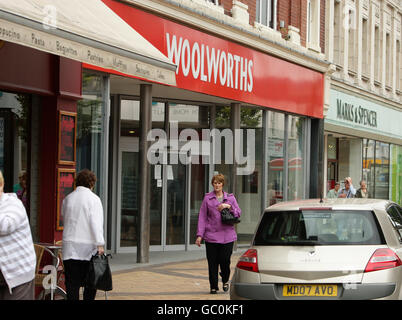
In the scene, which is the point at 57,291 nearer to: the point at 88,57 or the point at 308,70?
the point at 88,57

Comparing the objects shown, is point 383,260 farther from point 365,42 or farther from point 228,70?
point 365,42

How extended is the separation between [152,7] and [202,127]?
4.77 m

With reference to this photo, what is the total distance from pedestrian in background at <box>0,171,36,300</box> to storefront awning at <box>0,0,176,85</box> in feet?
5.97

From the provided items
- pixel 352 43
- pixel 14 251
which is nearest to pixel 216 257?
pixel 14 251

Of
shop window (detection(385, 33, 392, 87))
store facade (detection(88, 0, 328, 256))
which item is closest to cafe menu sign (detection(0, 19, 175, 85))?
store facade (detection(88, 0, 328, 256))

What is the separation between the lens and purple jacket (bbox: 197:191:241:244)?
35.3 ft

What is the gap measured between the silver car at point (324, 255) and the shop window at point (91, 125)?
5226 millimetres

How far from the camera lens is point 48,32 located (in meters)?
7.62

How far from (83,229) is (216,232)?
121 inches

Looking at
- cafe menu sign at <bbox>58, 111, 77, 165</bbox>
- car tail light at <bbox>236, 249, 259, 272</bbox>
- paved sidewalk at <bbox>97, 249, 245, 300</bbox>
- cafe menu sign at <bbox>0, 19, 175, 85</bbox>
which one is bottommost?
paved sidewalk at <bbox>97, 249, 245, 300</bbox>

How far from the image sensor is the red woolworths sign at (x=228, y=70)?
14.0 meters

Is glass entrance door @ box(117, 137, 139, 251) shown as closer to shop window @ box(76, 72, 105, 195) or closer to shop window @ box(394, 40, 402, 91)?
shop window @ box(76, 72, 105, 195)

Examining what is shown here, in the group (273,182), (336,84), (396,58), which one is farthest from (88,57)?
(396,58)

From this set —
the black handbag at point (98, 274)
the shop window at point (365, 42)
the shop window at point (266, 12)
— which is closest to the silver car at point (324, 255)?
the black handbag at point (98, 274)
